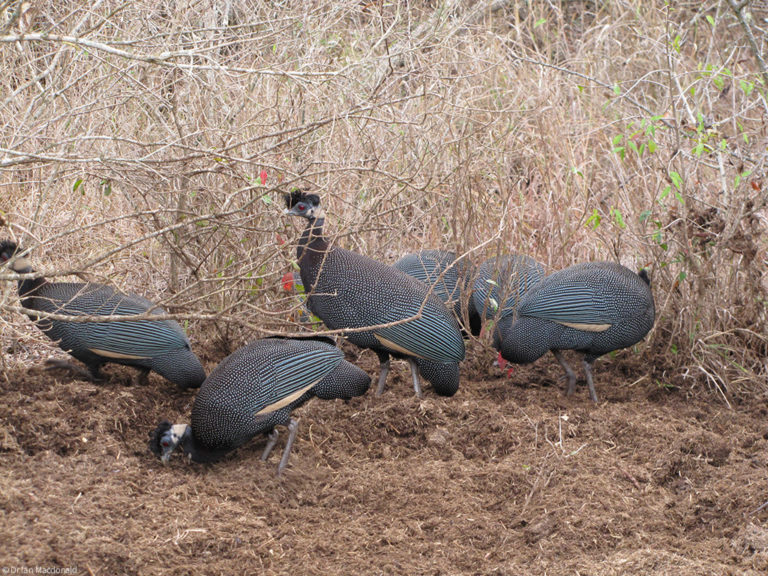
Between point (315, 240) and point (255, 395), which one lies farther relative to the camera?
point (315, 240)

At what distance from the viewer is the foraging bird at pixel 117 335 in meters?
4.75

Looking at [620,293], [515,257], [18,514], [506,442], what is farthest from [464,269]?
[18,514]

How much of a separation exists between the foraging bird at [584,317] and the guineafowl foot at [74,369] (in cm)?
240

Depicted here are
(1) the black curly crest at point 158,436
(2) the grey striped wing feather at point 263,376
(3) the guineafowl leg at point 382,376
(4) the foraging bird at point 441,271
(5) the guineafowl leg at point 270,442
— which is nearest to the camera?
(1) the black curly crest at point 158,436

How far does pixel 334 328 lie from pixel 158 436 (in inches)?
51.3

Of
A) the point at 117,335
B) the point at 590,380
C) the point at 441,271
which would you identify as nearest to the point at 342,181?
the point at 441,271

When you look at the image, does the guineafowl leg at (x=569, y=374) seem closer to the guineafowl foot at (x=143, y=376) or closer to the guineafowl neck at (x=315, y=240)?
the guineafowl neck at (x=315, y=240)

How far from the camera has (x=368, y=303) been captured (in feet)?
16.6

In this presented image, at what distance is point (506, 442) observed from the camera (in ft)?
15.0

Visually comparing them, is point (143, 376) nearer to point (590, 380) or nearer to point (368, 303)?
point (368, 303)

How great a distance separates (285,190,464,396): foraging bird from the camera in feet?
16.6

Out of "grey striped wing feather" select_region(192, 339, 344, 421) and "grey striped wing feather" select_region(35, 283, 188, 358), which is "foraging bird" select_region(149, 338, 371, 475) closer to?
"grey striped wing feather" select_region(192, 339, 344, 421)

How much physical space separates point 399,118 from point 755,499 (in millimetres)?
3578

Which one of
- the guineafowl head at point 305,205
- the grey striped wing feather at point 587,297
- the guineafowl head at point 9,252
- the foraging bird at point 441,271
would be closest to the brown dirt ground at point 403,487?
the grey striped wing feather at point 587,297
